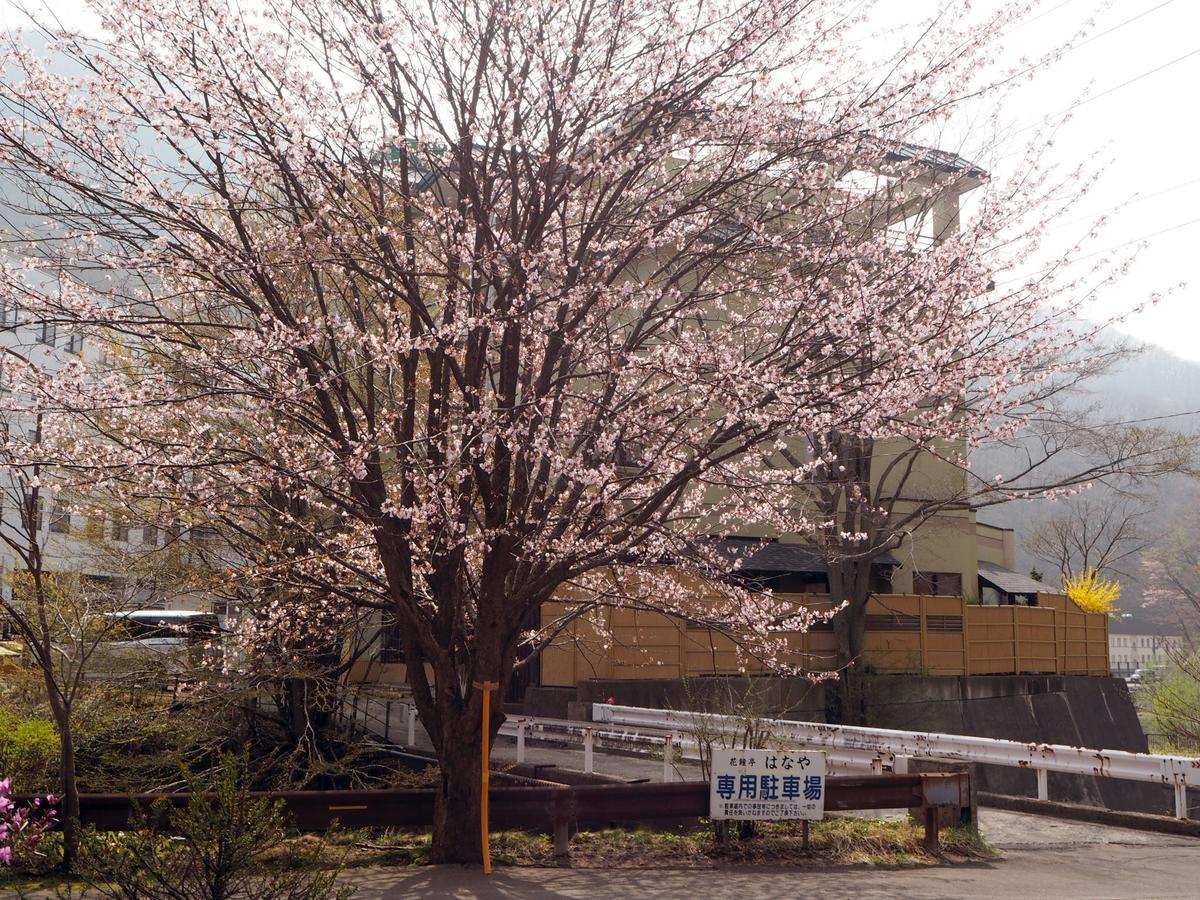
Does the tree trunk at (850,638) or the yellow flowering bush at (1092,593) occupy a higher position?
the yellow flowering bush at (1092,593)

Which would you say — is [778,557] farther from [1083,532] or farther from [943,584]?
[1083,532]

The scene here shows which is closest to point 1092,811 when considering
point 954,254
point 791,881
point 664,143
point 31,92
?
point 791,881

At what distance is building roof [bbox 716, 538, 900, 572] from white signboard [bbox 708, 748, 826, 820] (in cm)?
1436

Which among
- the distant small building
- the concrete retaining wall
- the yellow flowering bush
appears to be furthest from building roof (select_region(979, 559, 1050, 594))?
the distant small building

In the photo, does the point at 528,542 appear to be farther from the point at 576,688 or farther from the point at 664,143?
the point at 576,688

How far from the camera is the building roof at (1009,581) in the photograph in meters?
34.3

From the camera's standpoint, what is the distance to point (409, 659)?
9.91m

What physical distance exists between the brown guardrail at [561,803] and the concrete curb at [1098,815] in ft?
10.4

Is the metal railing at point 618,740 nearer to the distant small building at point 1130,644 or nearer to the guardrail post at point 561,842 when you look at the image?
the guardrail post at point 561,842

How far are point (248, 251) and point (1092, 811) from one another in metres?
11.7

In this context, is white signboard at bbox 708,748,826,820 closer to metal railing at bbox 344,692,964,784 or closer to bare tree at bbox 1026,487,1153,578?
metal railing at bbox 344,692,964,784

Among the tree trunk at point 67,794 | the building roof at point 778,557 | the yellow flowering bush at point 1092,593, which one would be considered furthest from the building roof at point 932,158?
the yellow flowering bush at point 1092,593

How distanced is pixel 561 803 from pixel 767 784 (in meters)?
1.97

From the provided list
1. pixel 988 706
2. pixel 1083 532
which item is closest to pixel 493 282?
pixel 988 706
